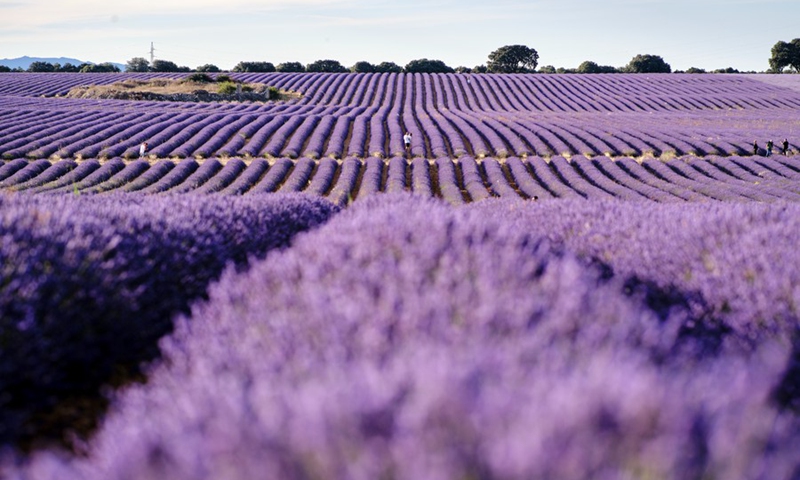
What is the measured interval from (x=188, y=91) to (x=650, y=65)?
5280 cm

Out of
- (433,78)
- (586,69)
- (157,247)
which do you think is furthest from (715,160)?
(586,69)

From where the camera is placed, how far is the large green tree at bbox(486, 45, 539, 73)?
2884 inches

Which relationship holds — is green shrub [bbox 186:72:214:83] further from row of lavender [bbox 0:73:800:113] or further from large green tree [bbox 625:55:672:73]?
large green tree [bbox 625:55:672:73]

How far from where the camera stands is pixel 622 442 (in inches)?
59.2

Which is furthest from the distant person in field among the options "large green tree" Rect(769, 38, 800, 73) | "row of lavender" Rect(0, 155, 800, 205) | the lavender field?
"large green tree" Rect(769, 38, 800, 73)

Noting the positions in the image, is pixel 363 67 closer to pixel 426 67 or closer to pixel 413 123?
pixel 426 67

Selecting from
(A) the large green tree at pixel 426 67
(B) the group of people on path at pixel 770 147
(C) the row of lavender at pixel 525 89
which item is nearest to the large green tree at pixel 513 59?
(A) the large green tree at pixel 426 67

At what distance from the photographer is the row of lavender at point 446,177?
18.2 m

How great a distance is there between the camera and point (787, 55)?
72.2m

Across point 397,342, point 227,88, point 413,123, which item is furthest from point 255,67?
point 397,342

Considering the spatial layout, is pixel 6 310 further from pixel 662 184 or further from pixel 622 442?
pixel 662 184

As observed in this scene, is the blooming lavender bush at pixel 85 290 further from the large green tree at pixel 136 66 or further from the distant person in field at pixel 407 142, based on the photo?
the large green tree at pixel 136 66

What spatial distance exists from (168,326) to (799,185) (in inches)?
850

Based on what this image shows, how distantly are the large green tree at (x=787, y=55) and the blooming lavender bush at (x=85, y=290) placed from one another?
278 ft
